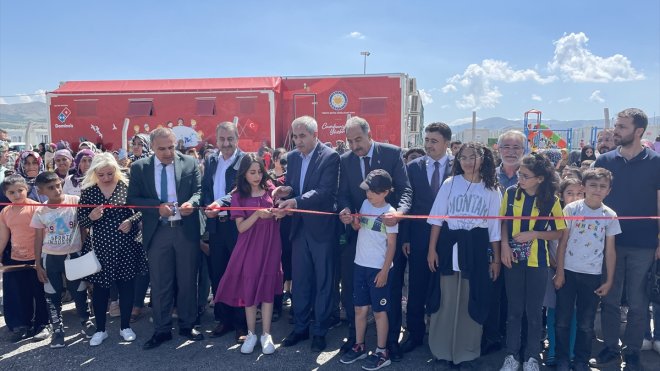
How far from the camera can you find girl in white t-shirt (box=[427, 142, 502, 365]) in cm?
339

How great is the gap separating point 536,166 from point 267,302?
2.63 metres

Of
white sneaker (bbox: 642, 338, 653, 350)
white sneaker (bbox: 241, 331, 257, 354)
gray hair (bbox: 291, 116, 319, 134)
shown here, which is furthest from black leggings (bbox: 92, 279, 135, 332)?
white sneaker (bbox: 642, 338, 653, 350)

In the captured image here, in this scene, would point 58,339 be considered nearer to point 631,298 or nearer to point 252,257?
point 252,257

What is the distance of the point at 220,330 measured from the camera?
434cm

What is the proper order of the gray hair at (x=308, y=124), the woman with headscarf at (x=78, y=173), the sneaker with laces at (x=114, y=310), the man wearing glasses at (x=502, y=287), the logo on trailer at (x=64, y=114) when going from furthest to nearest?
the logo on trailer at (x=64, y=114) < the woman with headscarf at (x=78, y=173) < the sneaker with laces at (x=114, y=310) < the gray hair at (x=308, y=124) < the man wearing glasses at (x=502, y=287)

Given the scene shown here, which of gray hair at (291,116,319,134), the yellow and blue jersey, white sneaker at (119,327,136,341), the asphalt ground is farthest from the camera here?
white sneaker at (119,327,136,341)

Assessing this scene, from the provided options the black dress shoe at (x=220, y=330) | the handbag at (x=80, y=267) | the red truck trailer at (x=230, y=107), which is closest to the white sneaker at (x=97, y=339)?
the handbag at (x=80, y=267)

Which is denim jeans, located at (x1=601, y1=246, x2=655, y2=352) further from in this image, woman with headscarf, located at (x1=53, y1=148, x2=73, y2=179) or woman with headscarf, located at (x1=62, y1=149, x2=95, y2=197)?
woman with headscarf, located at (x1=53, y1=148, x2=73, y2=179)

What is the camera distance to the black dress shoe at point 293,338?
404 cm

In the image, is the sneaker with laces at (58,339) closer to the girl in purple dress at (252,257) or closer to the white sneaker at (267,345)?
the girl in purple dress at (252,257)

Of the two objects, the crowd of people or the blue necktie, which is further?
the blue necktie

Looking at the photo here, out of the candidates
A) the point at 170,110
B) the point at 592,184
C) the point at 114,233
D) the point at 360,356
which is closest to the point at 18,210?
the point at 114,233

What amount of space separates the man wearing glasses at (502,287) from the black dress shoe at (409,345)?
581 mm

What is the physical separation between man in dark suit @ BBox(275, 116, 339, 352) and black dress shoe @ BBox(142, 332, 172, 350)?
1162mm
